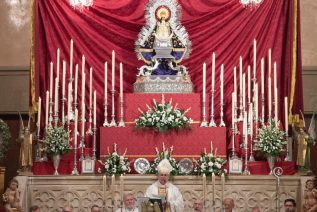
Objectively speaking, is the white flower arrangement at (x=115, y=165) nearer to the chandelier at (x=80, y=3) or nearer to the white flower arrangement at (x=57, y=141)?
the white flower arrangement at (x=57, y=141)

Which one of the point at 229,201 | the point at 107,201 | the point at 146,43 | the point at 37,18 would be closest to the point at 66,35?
the point at 37,18

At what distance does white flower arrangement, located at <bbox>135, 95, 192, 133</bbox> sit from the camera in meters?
12.1

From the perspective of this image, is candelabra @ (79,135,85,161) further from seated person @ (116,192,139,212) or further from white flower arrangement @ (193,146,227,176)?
white flower arrangement @ (193,146,227,176)

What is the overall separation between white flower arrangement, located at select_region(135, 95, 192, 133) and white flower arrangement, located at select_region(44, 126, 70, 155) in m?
1.13

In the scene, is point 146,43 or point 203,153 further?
point 146,43

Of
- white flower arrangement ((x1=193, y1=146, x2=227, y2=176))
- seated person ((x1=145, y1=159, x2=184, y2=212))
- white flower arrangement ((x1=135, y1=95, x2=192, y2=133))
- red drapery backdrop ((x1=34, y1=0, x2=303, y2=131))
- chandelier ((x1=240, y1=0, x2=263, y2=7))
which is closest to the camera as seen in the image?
seated person ((x1=145, y1=159, x2=184, y2=212))

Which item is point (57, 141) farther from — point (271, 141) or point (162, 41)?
point (271, 141)

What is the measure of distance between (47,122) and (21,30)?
2.72m

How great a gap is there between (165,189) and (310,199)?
2054 mm

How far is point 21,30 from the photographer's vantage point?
14469mm

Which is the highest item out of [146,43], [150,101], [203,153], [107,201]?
Result: [146,43]

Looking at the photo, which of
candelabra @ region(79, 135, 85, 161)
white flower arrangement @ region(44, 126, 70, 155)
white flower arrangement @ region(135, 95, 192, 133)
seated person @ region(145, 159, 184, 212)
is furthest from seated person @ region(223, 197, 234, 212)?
white flower arrangement @ region(44, 126, 70, 155)

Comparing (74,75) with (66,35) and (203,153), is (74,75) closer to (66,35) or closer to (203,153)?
(66,35)

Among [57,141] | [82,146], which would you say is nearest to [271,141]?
[82,146]
